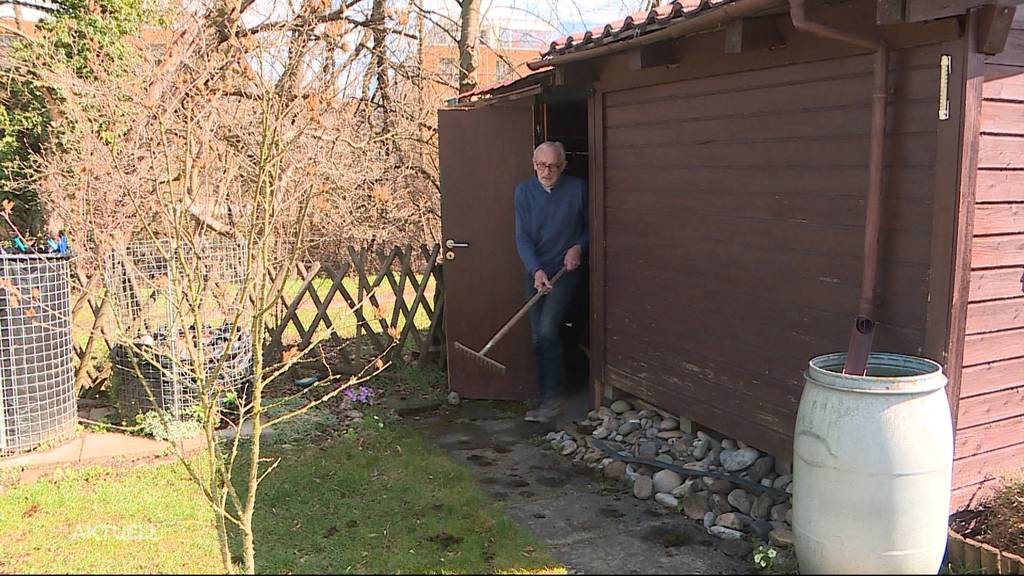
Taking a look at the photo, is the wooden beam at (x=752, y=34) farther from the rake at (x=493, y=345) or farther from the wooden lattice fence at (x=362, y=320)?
the wooden lattice fence at (x=362, y=320)

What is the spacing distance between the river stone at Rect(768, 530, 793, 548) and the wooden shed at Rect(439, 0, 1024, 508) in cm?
46

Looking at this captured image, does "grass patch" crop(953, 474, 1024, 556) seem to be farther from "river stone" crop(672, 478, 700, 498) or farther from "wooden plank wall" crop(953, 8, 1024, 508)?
"river stone" crop(672, 478, 700, 498)

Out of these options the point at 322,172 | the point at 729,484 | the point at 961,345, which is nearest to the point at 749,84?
the point at 961,345

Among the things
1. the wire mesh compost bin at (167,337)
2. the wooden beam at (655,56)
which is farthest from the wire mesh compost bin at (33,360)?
the wooden beam at (655,56)

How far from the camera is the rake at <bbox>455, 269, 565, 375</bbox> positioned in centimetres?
532

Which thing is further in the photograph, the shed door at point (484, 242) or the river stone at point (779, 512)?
the shed door at point (484, 242)

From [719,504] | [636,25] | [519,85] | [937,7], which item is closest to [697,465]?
[719,504]

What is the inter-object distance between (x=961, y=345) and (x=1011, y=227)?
0.51 meters

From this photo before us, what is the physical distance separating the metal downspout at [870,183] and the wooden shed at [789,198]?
3cm

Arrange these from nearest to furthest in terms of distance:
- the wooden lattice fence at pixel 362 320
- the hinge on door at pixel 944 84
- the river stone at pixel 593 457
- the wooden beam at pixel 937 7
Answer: the wooden beam at pixel 937 7, the hinge on door at pixel 944 84, the river stone at pixel 593 457, the wooden lattice fence at pixel 362 320

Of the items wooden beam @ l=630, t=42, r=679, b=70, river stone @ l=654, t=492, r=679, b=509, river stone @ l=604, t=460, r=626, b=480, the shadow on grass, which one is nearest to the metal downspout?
wooden beam @ l=630, t=42, r=679, b=70

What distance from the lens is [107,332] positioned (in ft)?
17.9

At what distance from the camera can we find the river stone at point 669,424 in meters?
4.57

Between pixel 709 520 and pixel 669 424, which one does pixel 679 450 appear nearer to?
pixel 669 424
